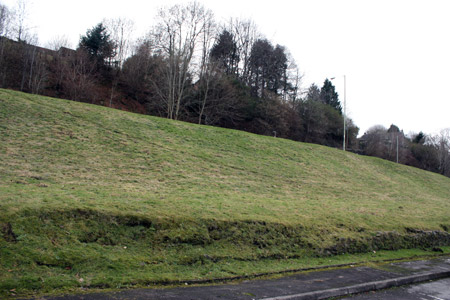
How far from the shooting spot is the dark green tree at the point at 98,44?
4538 cm

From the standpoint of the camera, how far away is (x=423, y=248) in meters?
12.8

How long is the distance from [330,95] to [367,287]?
7485 cm

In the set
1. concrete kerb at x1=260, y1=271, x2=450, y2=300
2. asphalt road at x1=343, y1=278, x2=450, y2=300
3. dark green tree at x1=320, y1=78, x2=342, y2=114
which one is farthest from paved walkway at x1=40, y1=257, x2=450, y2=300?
dark green tree at x1=320, y1=78, x2=342, y2=114

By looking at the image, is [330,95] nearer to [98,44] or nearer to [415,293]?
[98,44]

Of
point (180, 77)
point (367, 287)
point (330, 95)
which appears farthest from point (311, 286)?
point (330, 95)

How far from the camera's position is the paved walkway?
5.82 metres

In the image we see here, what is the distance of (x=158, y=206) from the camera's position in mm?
9758

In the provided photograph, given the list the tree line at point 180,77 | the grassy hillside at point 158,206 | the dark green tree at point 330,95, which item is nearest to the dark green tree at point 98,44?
the tree line at point 180,77

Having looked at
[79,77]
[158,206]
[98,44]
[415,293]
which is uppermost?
[98,44]

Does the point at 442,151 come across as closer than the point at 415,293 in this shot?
No

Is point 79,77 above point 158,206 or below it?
above

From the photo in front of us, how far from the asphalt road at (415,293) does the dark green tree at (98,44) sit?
4555 cm

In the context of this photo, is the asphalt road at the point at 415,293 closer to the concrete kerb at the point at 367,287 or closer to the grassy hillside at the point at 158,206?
the concrete kerb at the point at 367,287

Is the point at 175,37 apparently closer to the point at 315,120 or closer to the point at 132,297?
the point at 315,120
